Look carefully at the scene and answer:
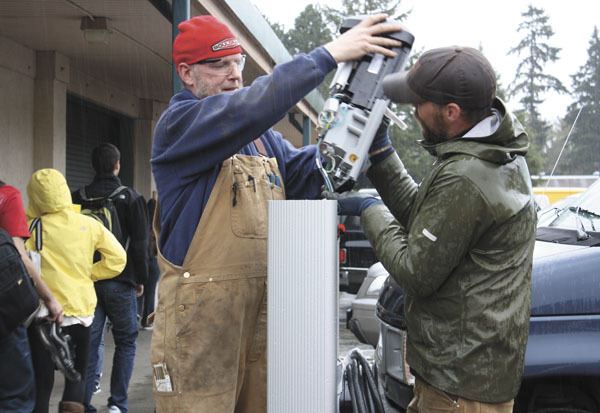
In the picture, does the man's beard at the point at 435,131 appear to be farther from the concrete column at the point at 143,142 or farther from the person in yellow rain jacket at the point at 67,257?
the concrete column at the point at 143,142

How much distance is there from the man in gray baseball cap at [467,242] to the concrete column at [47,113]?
823 cm

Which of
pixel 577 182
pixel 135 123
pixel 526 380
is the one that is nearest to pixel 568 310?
pixel 526 380

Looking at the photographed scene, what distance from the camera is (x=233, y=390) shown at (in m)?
2.58

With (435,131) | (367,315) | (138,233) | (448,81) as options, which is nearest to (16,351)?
(138,233)

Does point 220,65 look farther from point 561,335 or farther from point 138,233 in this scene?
point 138,233

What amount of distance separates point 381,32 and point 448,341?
985 millimetres

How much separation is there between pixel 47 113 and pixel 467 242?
854 centimetres

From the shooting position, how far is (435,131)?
8.26 feet

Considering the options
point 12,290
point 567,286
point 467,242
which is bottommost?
point 12,290

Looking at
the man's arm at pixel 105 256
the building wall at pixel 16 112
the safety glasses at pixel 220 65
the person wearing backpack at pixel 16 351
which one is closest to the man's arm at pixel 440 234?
the safety glasses at pixel 220 65

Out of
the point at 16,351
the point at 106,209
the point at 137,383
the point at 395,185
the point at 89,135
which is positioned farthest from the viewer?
the point at 89,135

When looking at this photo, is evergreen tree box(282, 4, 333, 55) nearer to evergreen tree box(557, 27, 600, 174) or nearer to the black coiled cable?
evergreen tree box(557, 27, 600, 174)

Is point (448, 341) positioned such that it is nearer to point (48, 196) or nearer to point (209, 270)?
point (209, 270)

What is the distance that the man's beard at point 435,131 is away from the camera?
8.10 feet
